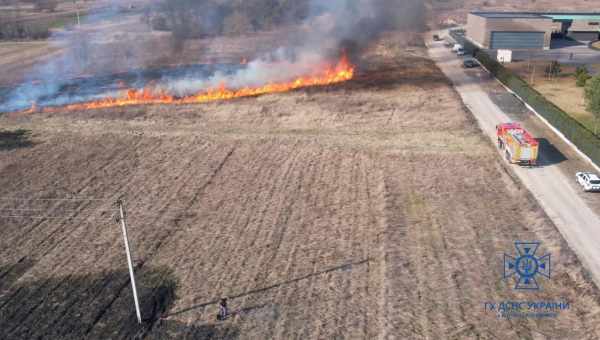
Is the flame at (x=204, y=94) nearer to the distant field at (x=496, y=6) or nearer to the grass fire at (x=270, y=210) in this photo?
the grass fire at (x=270, y=210)

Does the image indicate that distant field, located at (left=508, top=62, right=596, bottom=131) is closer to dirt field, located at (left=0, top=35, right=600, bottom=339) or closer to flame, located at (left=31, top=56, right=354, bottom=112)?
dirt field, located at (left=0, top=35, right=600, bottom=339)

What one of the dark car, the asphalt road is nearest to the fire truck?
the asphalt road

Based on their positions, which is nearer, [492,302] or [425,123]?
[492,302]

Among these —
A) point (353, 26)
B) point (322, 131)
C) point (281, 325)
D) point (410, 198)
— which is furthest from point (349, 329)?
point (353, 26)

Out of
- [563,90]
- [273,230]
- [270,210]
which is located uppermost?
[563,90]

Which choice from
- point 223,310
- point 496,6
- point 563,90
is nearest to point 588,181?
point 223,310

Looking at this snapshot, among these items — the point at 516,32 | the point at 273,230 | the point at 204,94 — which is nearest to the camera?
the point at 273,230

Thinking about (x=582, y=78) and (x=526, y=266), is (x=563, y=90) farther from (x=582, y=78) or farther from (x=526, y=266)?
(x=526, y=266)

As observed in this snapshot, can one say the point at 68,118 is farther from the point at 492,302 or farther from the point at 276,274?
the point at 492,302

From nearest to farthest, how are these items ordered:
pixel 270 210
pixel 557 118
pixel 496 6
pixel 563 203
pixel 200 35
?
pixel 563 203 → pixel 270 210 → pixel 557 118 → pixel 200 35 → pixel 496 6
